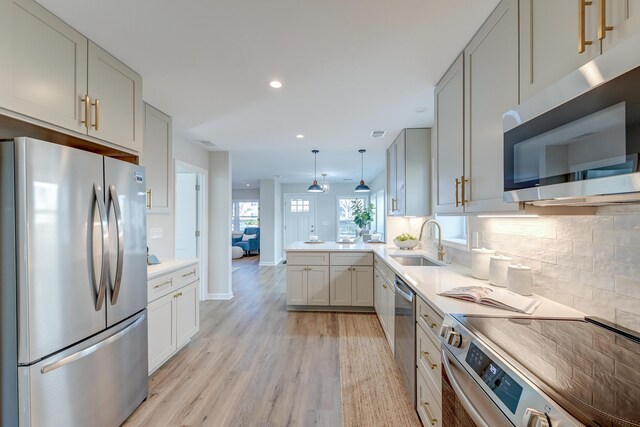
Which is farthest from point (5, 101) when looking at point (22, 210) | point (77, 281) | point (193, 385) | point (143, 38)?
point (193, 385)

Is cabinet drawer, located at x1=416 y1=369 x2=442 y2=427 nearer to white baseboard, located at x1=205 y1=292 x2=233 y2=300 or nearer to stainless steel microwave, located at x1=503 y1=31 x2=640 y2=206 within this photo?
stainless steel microwave, located at x1=503 y1=31 x2=640 y2=206

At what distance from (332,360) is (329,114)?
247 centimetres

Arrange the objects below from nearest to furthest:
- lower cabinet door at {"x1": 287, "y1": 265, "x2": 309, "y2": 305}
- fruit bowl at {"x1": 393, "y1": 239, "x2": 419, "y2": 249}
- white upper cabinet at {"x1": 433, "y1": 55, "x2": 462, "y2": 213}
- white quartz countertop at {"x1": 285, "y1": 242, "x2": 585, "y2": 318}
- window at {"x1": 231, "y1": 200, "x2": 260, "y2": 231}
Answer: white quartz countertop at {"x1": 285, "y1": 242, "x2": 585, "y2": 318} < white upper cabinet at {"x1": 433, "y1": 55, "x2": 462, "y2": 213} < fruit bowl at {"x1": 393, "y1": 239, "x2": 419, "y2": 249} < lower cabinet door at {"x1": 287, "y1": 265, "x2": 309, "y2": 305} < window at {"x1": 231, "y1": 200, "x2": 260, "y2": 231}

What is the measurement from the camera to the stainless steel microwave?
698mm

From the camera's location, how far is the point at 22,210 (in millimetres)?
1326

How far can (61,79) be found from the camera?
1601mm

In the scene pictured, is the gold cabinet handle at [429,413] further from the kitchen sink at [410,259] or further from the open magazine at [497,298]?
the kitchen sink at [410,259]

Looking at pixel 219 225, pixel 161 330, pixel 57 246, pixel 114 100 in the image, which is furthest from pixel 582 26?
pixel 219 225

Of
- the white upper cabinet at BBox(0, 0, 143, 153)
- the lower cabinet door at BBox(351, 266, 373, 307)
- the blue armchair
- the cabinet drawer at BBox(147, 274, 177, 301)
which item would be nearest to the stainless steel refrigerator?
the white upper cabinet at BBox(0, 0, 143, 153)

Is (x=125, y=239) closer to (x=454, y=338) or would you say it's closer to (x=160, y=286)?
(x=160, y=286)

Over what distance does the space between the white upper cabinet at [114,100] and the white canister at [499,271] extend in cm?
265

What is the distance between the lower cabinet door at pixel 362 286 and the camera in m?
3.94

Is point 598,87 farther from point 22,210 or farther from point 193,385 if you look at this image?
point 193,385

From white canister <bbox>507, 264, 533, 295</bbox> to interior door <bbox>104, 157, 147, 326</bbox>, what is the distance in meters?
2.34
